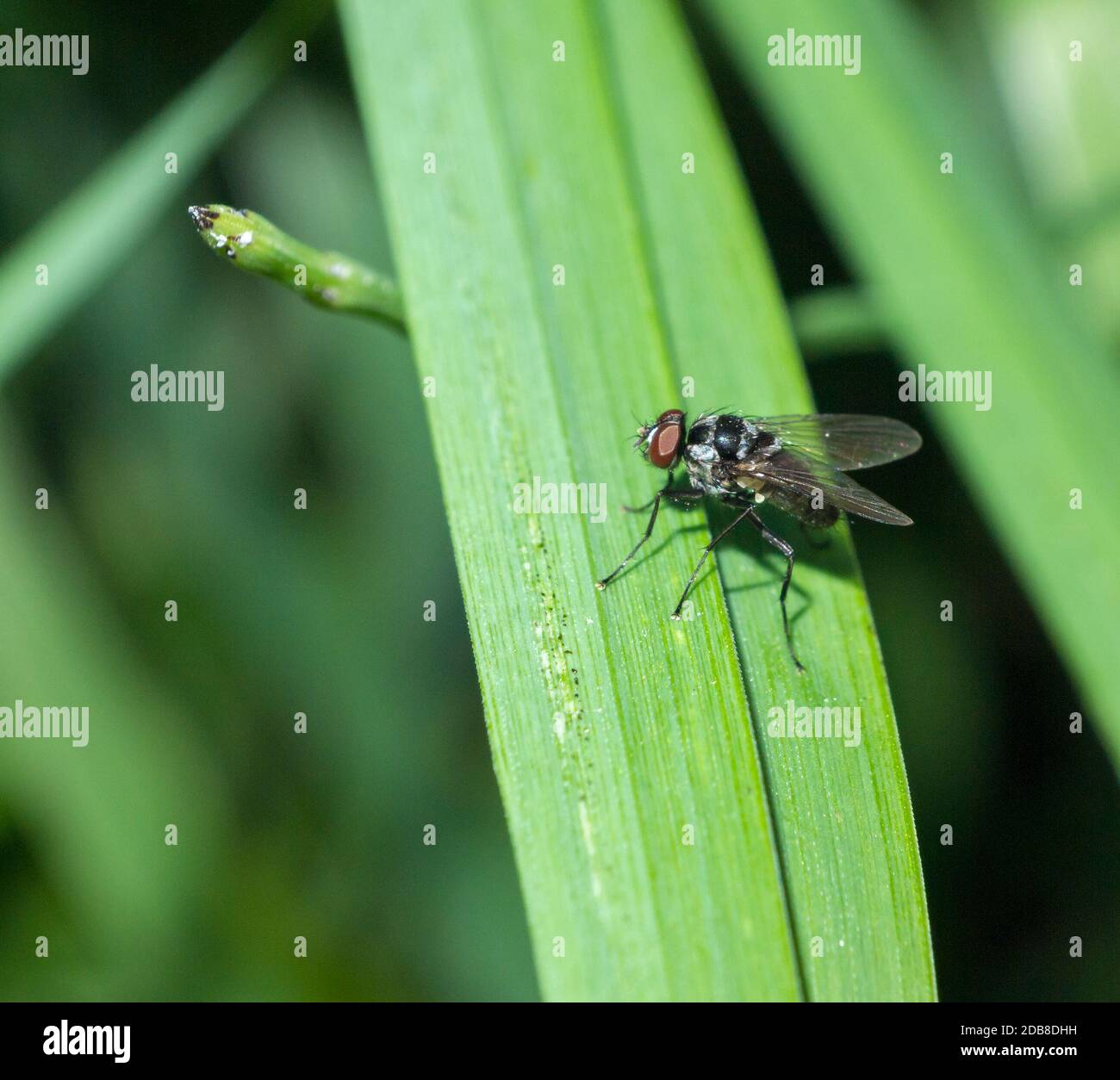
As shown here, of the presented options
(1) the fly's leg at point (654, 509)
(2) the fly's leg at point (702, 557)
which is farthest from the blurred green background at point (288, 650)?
(1) the fly's leg at point (654, 509)

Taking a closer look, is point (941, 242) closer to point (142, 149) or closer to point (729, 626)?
point (729, 626)

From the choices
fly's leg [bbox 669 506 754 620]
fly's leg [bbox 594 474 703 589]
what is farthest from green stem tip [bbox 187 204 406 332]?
fly's leg [bbox 669 506 754 620]

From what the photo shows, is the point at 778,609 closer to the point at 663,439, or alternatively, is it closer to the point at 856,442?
the point at 663,439

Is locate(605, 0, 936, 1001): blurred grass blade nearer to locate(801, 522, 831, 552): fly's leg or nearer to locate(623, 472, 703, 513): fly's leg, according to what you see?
locate(801, 522, 831, 552): fly's leg

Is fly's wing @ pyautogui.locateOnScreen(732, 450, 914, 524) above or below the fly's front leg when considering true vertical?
above

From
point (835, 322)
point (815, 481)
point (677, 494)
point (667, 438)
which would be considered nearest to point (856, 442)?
point (815, 481)
